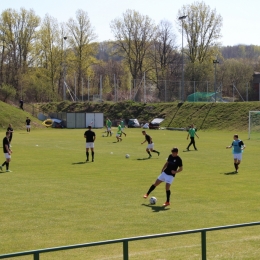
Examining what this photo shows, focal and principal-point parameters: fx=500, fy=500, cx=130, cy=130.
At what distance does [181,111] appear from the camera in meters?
72.2

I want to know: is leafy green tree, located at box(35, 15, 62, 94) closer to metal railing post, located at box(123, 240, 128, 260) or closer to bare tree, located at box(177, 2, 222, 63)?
bare tree, located at box(177, 2, 222, 63)

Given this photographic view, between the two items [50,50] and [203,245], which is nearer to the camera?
[203,245]

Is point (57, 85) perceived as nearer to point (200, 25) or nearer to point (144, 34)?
point (144, 34)

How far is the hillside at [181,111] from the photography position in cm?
6471

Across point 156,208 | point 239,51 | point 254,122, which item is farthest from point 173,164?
point 239,51

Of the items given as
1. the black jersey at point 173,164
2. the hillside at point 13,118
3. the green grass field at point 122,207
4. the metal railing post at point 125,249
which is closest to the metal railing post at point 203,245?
the green grass field at point 122,207

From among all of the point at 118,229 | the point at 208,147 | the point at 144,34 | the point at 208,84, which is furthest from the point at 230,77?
the point at 118,229

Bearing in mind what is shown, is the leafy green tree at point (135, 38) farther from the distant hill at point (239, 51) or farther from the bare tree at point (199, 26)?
the distant hill at point (239, 51)

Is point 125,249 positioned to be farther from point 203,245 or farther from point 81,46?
point 81,46

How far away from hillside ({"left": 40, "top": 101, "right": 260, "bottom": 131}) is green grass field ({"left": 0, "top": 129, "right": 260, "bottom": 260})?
3618 centimetres

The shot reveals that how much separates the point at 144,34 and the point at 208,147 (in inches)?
2263

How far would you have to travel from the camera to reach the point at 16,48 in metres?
90.8

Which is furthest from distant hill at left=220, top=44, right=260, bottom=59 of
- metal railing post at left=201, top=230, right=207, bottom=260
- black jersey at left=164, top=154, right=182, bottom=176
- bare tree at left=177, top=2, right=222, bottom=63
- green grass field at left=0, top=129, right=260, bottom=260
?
metal railing post at left=201, top=230, right=207, bottom=260

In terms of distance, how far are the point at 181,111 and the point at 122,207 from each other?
57064 mm
